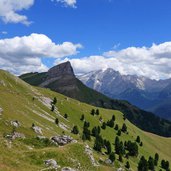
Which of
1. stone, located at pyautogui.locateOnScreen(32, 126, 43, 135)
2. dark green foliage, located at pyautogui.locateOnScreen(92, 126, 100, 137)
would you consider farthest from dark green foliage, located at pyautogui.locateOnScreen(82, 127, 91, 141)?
stone, located at pyautogui.locateOnScreen(32, 126, 43, 135)

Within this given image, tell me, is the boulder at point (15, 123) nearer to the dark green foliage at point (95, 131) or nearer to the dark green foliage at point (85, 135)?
the dark green foliage at point (85, 135)

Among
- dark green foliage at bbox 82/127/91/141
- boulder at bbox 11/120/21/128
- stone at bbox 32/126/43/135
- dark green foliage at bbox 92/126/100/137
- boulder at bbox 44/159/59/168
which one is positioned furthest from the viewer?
dark green foliage at bbox 92/126/100/137

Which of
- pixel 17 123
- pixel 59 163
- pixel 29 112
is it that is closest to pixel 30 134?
pixel 17 123

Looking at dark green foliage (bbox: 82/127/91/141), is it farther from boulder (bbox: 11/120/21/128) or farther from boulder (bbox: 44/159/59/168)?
boulder (bbox: 44/159/59/168)

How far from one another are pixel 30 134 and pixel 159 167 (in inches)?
4103

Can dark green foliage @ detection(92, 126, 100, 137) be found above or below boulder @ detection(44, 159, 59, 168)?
below

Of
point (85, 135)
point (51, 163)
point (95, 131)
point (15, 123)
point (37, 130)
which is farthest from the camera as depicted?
point (95, 131)

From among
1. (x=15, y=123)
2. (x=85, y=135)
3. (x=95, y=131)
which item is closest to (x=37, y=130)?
(x=15, y=123)

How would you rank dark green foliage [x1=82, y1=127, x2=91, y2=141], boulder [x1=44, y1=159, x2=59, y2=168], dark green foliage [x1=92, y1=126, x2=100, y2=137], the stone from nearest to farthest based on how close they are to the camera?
1. boulder [x1=44, y1=159, x2=59, y2=168]
2. the stone
3. dark green foliage [x1=82, y1=127, x2=91, y2=141]
4. dark green foliage [x1=92, y1=126, x2=100, y2=137]

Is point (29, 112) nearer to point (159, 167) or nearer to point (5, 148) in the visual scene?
point (159, 167)

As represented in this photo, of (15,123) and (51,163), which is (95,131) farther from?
(51,163)

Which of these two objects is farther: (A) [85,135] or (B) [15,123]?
(A) [85,135]

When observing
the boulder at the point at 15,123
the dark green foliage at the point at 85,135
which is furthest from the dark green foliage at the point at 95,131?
the boulder at the point at 15,123

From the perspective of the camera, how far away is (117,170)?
7250 centimetres
